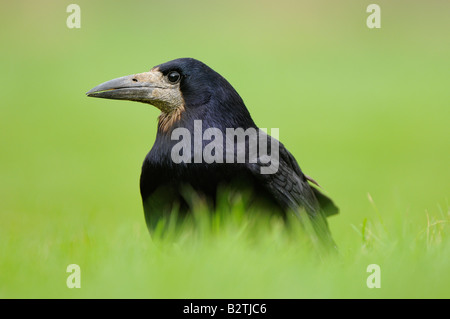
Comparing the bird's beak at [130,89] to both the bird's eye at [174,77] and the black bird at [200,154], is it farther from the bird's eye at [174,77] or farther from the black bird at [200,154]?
the bird's eye at [174,77]

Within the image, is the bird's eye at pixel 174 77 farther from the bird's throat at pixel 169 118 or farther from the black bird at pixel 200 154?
the bird's throat at pixel 169 118

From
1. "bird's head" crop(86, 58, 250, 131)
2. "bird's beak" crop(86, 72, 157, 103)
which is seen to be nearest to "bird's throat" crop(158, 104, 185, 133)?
"bird's head" crop(86, 58, 250, 131)

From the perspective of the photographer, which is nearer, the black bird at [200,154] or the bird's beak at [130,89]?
the black bird at [200,154]

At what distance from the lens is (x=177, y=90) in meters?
4.82

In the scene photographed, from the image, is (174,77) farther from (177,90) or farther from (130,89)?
(130,89)

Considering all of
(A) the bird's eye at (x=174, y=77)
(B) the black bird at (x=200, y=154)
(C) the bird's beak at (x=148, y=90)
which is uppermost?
(A) the bird's eye at (x=174, y=77)

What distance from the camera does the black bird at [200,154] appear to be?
4379 millimetres

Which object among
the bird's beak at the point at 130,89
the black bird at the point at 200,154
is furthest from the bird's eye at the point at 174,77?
the bird's beak at the point at 130,89

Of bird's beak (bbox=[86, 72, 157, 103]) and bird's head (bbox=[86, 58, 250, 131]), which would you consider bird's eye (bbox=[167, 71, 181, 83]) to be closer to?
bird's head (bbox=[86, 58, 250, 131])

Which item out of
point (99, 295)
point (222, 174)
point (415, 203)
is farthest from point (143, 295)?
point (415, 203)

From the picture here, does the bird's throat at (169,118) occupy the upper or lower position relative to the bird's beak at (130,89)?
lower

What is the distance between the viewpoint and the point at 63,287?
3.30 metres

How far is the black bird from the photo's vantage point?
14.4 ft

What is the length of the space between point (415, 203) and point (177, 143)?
5187mm
